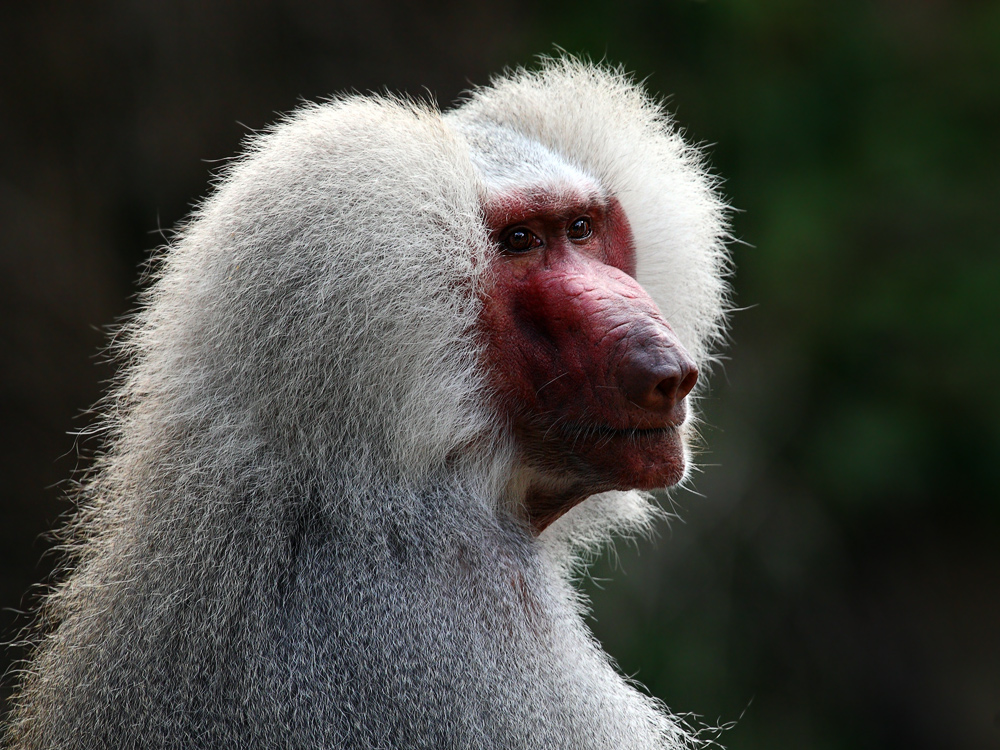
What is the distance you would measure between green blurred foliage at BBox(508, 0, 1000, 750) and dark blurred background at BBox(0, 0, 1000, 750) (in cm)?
1

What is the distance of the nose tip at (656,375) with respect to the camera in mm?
2012

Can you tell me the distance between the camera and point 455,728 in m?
1.80

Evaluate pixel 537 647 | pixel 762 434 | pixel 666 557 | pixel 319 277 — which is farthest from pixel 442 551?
pixel 762 434

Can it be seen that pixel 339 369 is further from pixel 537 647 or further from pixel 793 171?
pixel 793 171

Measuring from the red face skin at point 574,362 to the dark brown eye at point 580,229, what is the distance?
0.03 m

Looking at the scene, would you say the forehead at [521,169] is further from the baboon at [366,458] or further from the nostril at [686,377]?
the nostril at [686,377]

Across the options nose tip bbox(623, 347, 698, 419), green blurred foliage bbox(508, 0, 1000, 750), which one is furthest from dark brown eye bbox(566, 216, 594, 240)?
green blurred foliage bbox(508, 0, 1000, 750)

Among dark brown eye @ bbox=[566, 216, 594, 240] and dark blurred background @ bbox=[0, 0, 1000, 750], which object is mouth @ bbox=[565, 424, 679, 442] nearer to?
dark brown eye @ bbox=[566, 216, 594, 240]

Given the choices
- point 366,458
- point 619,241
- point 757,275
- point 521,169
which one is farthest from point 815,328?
point 366,458

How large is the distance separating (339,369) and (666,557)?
3779 millimetres

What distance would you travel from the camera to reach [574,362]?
2094 mm

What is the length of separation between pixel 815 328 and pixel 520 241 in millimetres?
3922

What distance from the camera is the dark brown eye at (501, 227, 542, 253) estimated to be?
221cm

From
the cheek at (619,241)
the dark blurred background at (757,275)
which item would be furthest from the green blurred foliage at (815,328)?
the cheek at (619,241)
